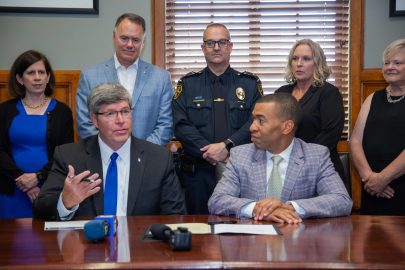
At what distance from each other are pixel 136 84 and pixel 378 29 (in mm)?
2054

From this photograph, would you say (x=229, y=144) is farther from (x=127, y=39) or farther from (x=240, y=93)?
(x=127, y=39)

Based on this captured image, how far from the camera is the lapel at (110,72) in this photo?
348cm

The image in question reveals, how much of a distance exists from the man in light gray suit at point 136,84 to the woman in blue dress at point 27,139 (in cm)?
20

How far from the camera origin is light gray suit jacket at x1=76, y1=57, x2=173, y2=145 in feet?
11.1

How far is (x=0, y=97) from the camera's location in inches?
164

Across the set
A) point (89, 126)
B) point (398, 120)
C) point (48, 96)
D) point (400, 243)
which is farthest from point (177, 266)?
point (48, 96)

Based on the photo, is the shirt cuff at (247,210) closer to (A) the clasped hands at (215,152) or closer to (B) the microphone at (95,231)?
(B) the microphone at (95,231)

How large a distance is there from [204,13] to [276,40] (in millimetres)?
623

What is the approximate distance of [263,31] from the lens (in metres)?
4.30

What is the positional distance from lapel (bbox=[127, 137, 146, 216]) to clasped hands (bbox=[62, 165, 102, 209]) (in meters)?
0.25

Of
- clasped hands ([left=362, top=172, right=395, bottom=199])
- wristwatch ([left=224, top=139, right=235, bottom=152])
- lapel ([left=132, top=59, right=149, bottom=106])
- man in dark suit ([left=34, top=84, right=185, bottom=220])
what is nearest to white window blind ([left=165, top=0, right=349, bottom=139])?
lapel ([left=132, top=59, right=149, bottom=106])

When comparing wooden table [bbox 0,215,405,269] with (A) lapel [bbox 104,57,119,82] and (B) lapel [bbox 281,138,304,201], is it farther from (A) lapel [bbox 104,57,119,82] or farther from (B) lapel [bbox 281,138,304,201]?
(A) lapel [bbox 104,57,119,82]

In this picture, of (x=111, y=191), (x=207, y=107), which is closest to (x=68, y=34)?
(x=207, y=107)

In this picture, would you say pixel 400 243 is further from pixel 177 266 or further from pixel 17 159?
pixel 17 159
